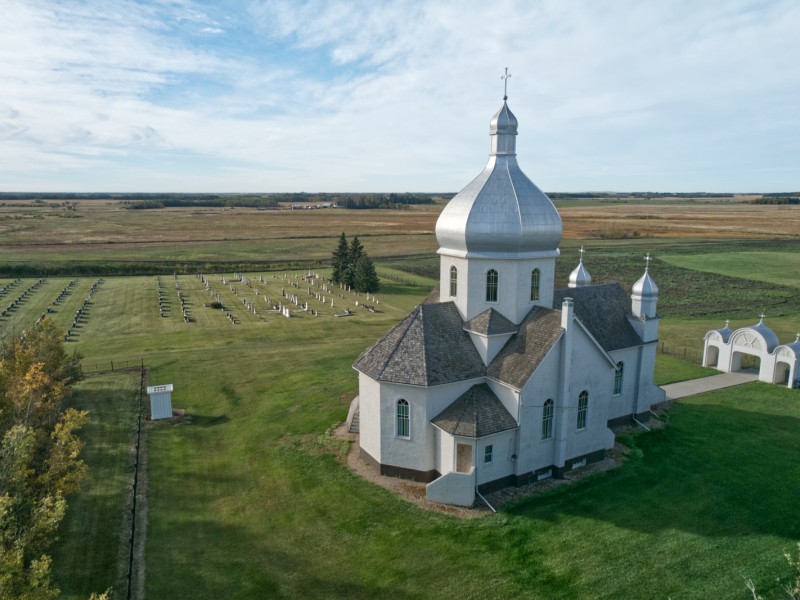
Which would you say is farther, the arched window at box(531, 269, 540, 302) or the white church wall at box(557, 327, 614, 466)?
the arched window at box(531, 269, 540, 302)

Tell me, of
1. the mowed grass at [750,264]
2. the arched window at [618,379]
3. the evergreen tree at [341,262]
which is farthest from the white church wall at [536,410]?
the mowed grass at [750,264]

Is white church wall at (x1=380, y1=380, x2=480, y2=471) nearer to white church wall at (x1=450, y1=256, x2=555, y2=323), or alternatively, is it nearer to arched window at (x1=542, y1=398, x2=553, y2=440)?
arched window at (x1=542, y1=398, x2=553, y2=440)

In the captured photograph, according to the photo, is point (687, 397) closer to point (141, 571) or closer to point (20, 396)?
point (141, 571)

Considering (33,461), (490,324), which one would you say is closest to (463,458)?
(490,324)

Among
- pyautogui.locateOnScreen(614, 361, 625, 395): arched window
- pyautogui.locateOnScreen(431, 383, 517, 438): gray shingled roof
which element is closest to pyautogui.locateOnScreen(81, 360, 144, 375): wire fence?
pyautogui.locateOnScreen(431, 383, 517, 438): gray shingled roof

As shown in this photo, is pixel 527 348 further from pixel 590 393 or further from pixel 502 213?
pixel 502 213

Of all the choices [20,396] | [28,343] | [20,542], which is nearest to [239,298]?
[28,343]
